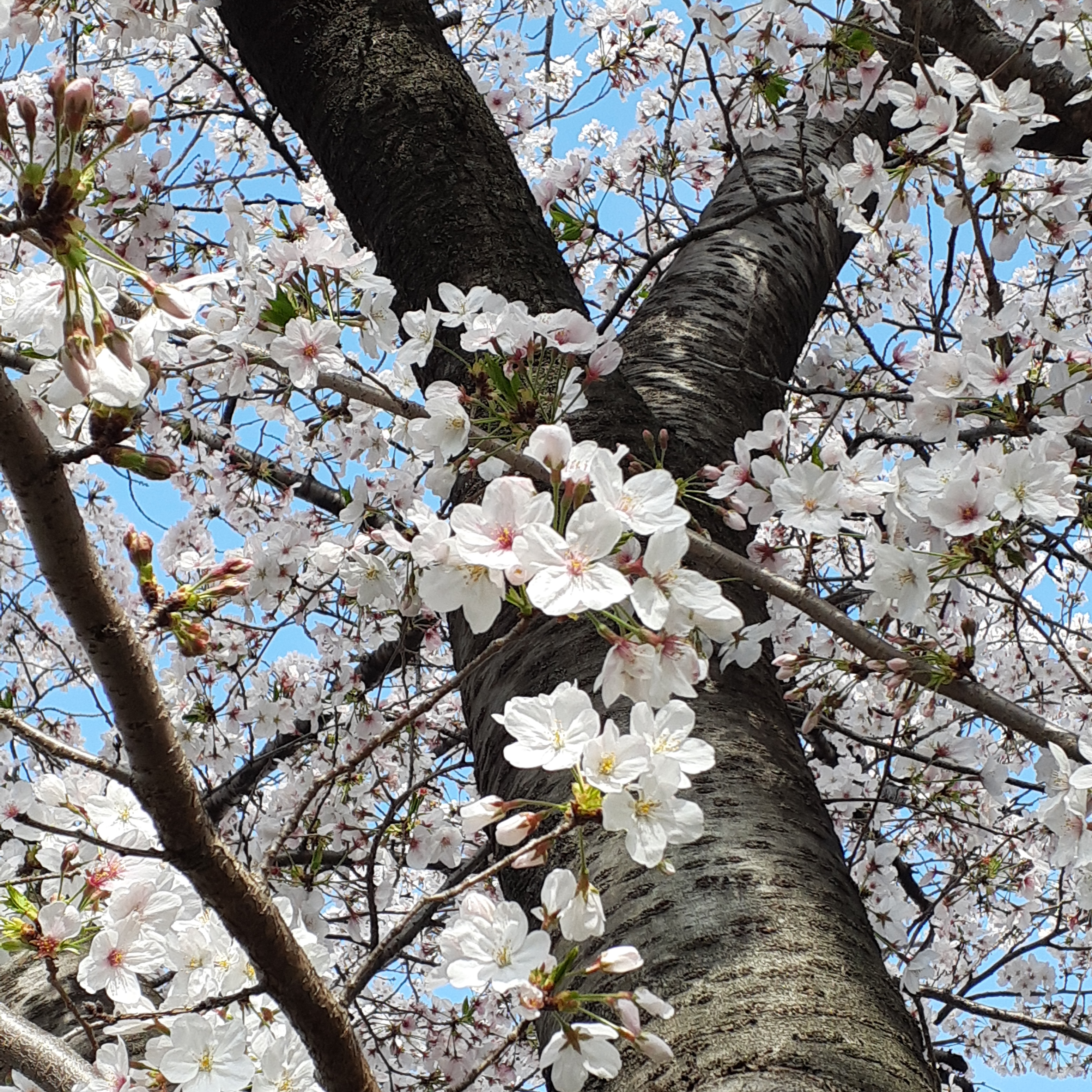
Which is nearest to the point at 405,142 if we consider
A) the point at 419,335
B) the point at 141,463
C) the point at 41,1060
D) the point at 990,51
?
the point at 419,335

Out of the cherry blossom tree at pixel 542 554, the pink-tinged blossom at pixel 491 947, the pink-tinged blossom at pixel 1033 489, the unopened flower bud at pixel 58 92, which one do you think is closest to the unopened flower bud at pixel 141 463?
the cherry blossom tree at pixel 542 554

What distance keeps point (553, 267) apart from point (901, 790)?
1736 millimetres

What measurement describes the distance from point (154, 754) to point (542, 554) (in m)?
0.39

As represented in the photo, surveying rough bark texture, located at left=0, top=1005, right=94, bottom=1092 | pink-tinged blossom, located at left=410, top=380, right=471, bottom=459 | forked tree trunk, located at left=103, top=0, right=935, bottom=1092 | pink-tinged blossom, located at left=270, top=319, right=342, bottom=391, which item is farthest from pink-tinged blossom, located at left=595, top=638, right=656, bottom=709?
rough bark texture, located at left=0, top=1005, right=94, bottom=1092

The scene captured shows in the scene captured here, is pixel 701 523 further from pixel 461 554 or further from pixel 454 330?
pixel 461 554

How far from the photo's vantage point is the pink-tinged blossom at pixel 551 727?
2.94 ft

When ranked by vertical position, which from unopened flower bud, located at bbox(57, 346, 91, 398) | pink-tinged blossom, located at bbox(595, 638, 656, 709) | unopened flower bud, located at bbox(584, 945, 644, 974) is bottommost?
unopened flower bud, located at bbox(584, 945, 644, 974)

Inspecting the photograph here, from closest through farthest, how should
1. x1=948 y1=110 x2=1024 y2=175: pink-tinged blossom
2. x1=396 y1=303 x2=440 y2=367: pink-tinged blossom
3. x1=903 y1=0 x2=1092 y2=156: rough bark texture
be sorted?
x1=396 y1=303 x2=440 y2=367: pink-tinged blossom < x1=948 y1=110 x2=1024 y2=175: pink-tinged blossom < x1=903 y1=0 x2=1092 y2=156: rough bark texture

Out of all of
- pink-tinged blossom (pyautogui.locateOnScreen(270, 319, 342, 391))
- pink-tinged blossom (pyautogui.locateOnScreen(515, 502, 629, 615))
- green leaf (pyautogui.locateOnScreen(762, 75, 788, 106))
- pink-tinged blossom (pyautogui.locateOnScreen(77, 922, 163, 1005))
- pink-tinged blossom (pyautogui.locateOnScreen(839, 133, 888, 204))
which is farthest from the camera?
green leaf (pyautogui.locateOnScreen(762, 75, 788, 106))

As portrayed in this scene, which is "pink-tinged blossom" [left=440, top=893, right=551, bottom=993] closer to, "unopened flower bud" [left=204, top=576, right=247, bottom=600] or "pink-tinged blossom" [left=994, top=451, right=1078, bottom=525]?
"unopened flower bud" [left=204, top=576, right=247, bottom=600]

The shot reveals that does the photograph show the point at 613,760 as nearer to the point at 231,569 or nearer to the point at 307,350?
the point at 231,569

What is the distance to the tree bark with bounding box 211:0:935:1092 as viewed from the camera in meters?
0.95

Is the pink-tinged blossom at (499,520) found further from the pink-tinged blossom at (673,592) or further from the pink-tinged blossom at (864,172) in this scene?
the pink-tinged blossom at (864,172)

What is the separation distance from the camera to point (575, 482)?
3.16 feet
